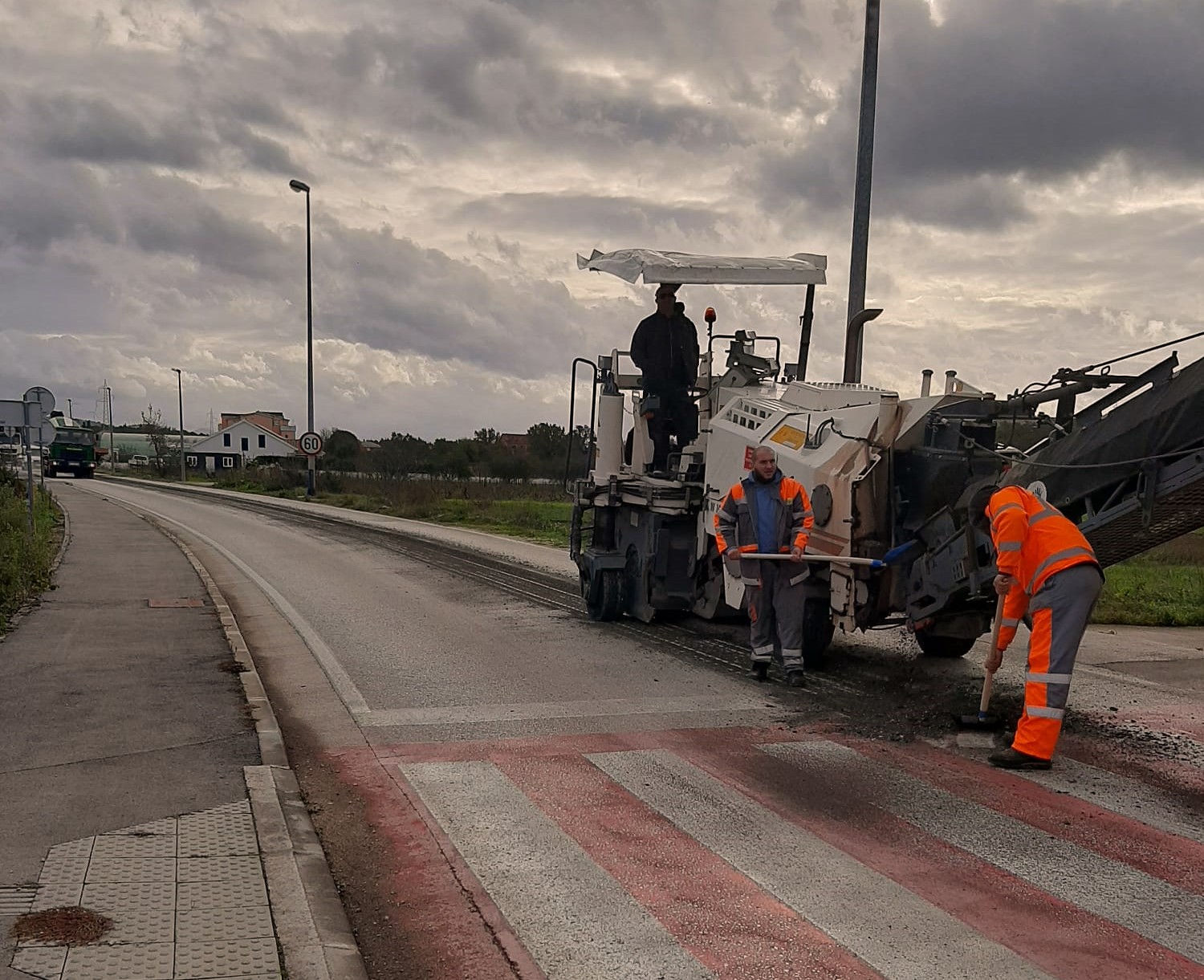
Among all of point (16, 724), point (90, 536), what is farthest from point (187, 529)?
point (16, 724)

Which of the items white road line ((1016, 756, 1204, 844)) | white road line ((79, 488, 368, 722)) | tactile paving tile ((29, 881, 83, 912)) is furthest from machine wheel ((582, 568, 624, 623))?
tactile paving tile ((29, 881, 83, 912))

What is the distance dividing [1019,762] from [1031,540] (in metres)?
1.26

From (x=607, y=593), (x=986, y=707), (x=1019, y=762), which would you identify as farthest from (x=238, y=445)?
(x=1019, y=762)

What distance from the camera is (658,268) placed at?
1112 cm

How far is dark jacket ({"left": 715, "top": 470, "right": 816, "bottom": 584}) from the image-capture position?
858 centimetres

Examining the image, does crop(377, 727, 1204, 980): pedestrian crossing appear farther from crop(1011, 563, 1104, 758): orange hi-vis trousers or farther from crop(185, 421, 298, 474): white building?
crop(185, 421, 298, 474): white building

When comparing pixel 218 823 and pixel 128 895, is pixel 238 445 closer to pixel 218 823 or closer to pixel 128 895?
pixel 218 823

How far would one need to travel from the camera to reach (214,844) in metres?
4.96

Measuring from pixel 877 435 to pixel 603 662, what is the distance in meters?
3.11

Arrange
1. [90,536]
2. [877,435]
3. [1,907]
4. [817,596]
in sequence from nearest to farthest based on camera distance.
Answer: [1,907]
[877,435]
[817,596]
[90,536]

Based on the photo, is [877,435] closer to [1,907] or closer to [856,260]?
[856,260]

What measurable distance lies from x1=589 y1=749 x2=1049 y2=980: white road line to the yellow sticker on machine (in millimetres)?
3323

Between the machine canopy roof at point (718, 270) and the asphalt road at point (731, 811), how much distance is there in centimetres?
349

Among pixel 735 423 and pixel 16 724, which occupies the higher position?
pixel 735 423
